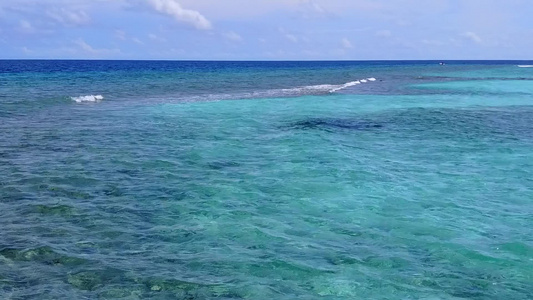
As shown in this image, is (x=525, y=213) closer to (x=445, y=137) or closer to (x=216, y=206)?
(x=216, y=206)

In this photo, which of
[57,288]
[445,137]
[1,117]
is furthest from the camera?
[1,117]

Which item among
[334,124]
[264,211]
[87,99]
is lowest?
[264,211]

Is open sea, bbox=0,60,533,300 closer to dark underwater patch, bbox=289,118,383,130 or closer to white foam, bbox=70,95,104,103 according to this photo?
dark underwater patch, bbox=289,118,383,130

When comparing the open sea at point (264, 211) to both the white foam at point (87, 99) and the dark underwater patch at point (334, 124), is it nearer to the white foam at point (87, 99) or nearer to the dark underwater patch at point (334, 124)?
the dark underwater patch at point (334, 124)

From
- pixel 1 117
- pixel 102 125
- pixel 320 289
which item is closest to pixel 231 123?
pixel 102 125

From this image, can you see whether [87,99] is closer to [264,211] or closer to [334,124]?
[334,124]

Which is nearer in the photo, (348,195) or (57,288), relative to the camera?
(57,288)

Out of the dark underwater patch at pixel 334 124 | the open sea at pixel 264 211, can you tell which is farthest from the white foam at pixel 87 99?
the dark underwater patch at pixel 334 124

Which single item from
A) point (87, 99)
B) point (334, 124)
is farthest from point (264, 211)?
point (87, 99)

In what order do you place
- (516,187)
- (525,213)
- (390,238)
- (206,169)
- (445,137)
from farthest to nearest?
(445,137), (206,169), (516,187), (525,213), (390,238)
